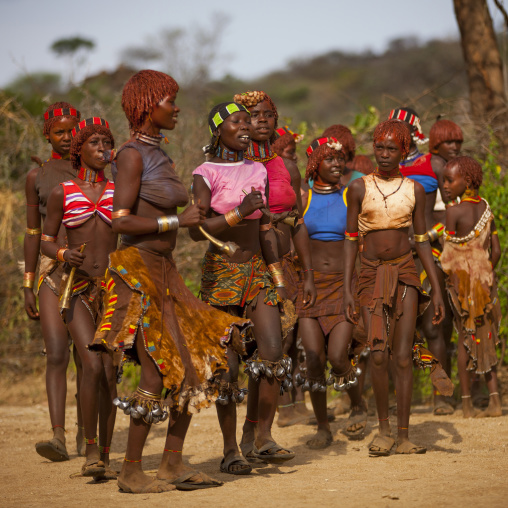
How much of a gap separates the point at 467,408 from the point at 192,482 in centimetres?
351

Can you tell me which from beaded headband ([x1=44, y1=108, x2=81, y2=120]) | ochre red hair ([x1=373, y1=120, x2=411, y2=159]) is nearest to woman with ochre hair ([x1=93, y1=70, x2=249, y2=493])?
ochre red hair ([x1=373, y1=120, x2=411, y2=159])

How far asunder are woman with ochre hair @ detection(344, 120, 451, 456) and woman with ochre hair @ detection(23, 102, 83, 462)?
2.21 meters

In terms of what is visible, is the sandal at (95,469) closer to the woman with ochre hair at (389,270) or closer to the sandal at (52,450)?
the sandal at (52,450)

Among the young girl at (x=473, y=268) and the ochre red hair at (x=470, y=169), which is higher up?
the ochre red hair at (x=470, y=169)

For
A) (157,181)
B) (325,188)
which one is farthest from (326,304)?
(157,181)

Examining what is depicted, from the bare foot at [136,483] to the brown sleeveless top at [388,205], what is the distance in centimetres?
250

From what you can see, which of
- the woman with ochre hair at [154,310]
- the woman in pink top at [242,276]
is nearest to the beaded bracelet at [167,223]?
the woman with ochre hair at [154,310]

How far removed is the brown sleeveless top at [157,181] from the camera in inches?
201

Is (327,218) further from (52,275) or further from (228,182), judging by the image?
(52,275)

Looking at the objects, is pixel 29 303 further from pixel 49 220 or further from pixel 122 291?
pixel 122 291

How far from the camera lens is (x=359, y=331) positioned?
6.49 m

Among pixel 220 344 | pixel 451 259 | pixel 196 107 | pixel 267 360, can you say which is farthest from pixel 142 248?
pixel 196 107

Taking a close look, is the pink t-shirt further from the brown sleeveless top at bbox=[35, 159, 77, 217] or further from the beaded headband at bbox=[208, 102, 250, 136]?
the brown sleeveless top at bbox=[35, 159, 77, 217]

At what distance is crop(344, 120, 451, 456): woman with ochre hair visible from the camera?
6234 millimetres
